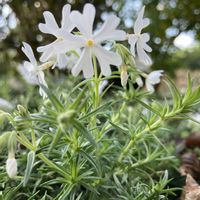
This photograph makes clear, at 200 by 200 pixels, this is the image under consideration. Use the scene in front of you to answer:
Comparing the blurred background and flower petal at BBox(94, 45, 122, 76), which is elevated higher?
flower petal at BBox(94, 45, 122, 76)

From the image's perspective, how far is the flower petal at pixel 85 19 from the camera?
41 cm

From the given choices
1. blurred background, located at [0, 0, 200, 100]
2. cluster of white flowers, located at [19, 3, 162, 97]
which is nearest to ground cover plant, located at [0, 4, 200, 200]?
cluster of white flowers, located at [19, 3, 162, 97]

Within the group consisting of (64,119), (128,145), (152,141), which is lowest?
(152,141)

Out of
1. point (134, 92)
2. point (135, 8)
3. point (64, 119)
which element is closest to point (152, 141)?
point (134, 92)

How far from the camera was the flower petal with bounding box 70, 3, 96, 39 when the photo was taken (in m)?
0.41

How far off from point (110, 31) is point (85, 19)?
0.03m

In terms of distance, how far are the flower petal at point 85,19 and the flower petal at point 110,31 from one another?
12 millimetres

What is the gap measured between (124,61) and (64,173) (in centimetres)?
17

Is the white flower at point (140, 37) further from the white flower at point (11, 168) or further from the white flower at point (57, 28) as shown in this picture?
the white flower at point (11, 168)

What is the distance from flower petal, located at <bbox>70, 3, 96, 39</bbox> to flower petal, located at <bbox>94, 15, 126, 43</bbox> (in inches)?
0.5

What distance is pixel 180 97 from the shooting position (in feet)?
1.74

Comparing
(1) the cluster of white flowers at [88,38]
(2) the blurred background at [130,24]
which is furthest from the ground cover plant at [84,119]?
(2) the blurred background at [130,24]

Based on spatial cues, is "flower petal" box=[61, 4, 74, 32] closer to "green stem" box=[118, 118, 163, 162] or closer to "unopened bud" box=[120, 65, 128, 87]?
"unopened bud" box=[120, 65, 128, 87]

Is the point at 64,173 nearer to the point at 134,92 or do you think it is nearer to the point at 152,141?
the point at 134,92
